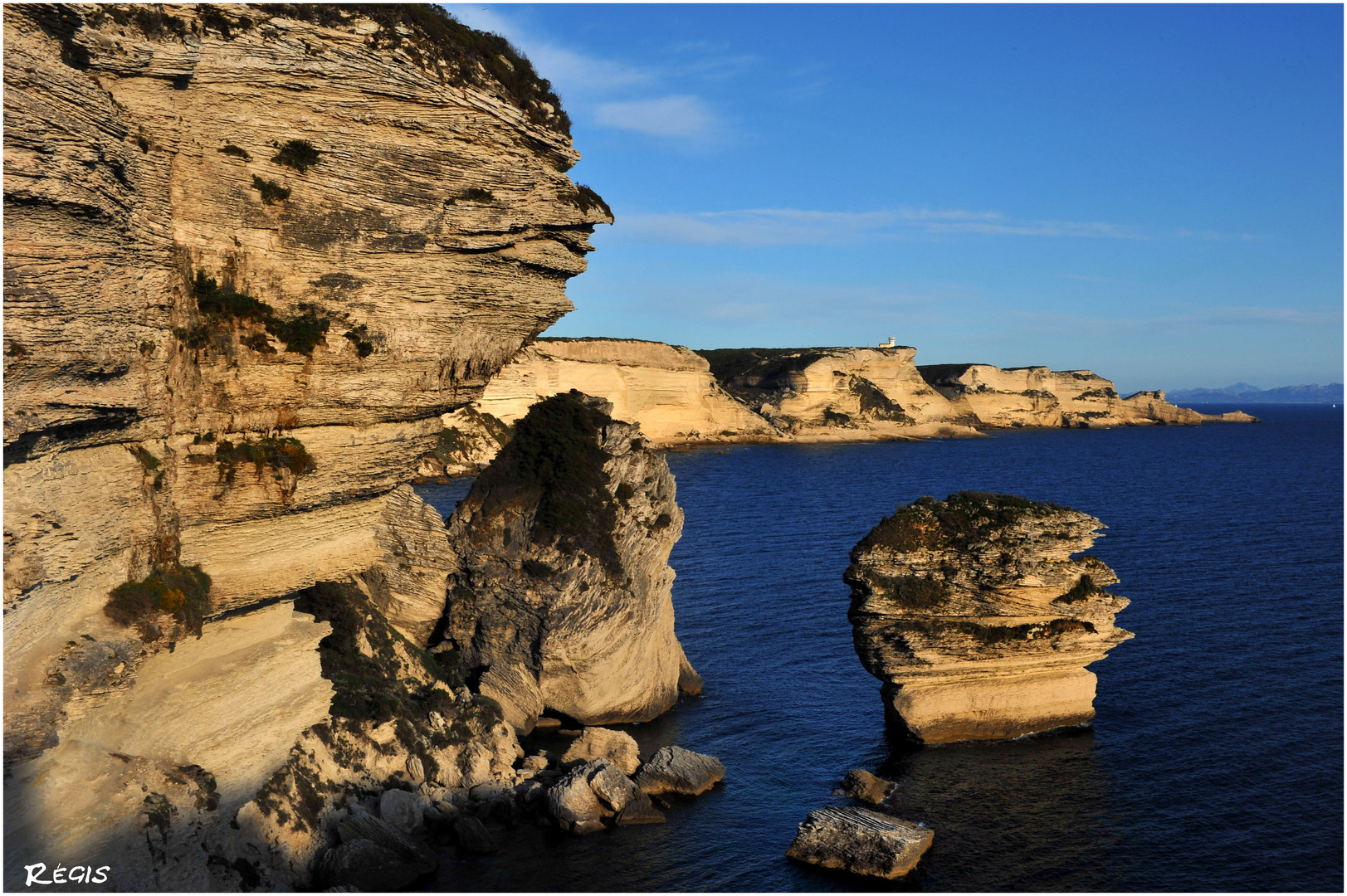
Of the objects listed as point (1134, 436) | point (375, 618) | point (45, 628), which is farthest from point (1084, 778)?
point (1134, 436)

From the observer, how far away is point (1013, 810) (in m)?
24.6

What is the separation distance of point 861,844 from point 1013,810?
16.9 feet

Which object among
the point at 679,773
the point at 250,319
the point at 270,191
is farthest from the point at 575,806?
the point at 270,191

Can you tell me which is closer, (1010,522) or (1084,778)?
(1084,778)

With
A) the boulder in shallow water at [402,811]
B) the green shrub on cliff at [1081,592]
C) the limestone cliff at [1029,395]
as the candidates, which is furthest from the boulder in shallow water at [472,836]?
the limestone cliff at [1029,395]

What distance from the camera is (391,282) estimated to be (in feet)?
72.9

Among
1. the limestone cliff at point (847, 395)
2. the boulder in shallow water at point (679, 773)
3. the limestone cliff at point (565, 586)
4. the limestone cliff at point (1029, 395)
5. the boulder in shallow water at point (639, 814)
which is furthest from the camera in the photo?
the limestone cliff at point (1029, 395)

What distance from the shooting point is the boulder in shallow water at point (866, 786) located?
2544 centimetres

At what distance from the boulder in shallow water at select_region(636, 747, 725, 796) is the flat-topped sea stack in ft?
23.0

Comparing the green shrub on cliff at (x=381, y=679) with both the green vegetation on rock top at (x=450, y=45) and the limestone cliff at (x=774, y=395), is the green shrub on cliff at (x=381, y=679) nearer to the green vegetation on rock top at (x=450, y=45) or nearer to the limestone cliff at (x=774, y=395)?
the green vegetation on rock top at (x=450, y=45)

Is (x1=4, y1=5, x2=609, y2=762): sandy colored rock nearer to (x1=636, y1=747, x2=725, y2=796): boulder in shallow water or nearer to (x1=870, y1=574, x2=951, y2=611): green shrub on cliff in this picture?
(x1=636, y1=747, x2=725, y2=796): boulder in shallow water

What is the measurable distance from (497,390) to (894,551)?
76.9m

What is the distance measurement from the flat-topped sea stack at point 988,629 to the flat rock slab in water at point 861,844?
707 centimetres

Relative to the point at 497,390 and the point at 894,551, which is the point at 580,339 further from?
the point at 894,551
